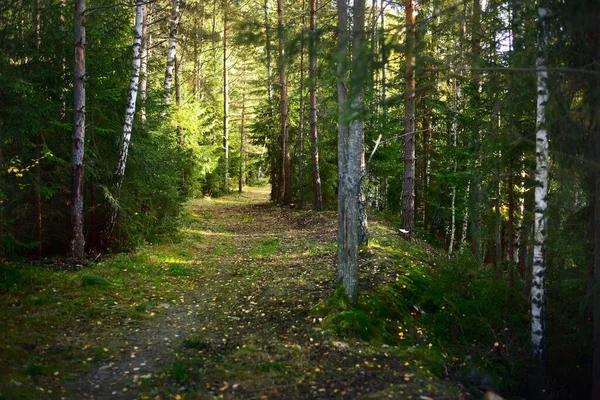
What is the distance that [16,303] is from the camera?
8.38m

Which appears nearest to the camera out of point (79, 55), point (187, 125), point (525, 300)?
point (525, 300)

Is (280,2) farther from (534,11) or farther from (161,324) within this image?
(161,324)

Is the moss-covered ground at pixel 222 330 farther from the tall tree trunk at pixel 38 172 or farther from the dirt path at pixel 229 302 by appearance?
the tall tree trunk at pixel 38 172

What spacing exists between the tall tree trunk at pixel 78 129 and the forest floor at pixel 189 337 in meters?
0.94

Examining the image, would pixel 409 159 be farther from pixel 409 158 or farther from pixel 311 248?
pixel 311 248

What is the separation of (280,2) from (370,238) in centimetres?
1404

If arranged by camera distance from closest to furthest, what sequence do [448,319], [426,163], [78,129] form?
1. [448,319]
2. [78,129]
3. [426,163]

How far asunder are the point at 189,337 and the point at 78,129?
5653 millimetres

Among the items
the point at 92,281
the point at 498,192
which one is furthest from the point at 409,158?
the point at 92,281

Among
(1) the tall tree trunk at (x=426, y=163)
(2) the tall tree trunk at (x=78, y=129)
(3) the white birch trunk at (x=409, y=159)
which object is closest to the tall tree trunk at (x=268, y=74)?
(2) the tall tree trunk at (x=78, y=129)

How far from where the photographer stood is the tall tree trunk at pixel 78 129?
10.2 meters

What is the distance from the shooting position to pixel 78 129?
34.0ft

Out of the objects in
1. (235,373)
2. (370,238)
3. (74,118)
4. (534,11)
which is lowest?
(235,373)

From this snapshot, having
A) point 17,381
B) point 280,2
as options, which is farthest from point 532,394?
point 280,2
